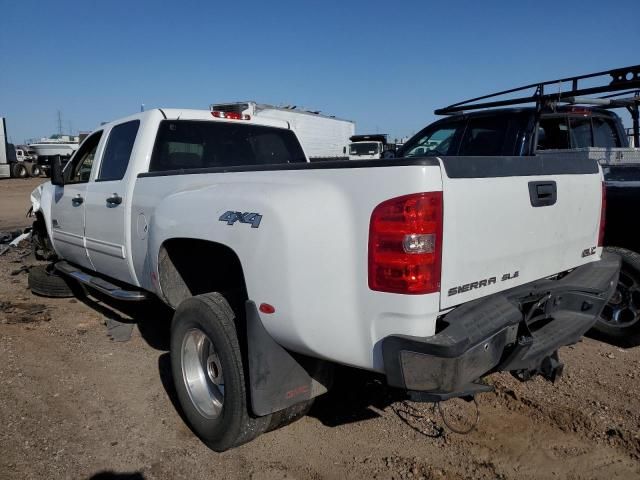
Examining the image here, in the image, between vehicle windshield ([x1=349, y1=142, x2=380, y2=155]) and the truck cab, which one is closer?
the truck cab

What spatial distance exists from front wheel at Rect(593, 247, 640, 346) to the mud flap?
9.76 ft

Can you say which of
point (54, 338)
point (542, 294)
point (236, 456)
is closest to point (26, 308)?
point (54, 338)

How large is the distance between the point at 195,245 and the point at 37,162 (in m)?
34.8

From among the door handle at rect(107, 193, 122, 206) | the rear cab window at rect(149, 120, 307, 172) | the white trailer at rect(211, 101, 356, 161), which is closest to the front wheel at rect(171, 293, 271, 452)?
the door handle at rect(107, 193, 122, 206)

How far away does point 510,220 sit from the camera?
2512mm

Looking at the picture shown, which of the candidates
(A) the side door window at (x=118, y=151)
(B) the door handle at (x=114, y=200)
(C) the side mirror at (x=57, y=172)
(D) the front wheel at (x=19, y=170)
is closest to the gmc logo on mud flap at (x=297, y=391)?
(B) the door handle at (x=114, y=200)

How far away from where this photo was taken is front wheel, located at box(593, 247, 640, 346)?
420 cm

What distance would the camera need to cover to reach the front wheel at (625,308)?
420cm

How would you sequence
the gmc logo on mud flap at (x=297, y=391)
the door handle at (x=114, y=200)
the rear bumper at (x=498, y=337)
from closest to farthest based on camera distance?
1. the rear bumper at (x=498, y=337)
2. the gmc logo on mud flap at (x=297, y=391)
3. the door handle at (x=114, y=200)

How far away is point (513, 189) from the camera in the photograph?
2.51 meters

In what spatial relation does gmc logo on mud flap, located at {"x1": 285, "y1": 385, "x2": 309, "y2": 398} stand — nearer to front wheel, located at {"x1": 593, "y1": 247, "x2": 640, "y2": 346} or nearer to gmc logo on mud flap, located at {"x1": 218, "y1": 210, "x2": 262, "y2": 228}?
gmc logo on mud flap, located at {"x1": 218, "y1": 210, "x2": 262, "y2": 228}

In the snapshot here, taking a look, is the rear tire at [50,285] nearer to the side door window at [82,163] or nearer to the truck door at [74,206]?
the truck door at [74,206]

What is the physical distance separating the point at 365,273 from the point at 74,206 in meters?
3.92

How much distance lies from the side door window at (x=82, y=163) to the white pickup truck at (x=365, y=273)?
166cm
